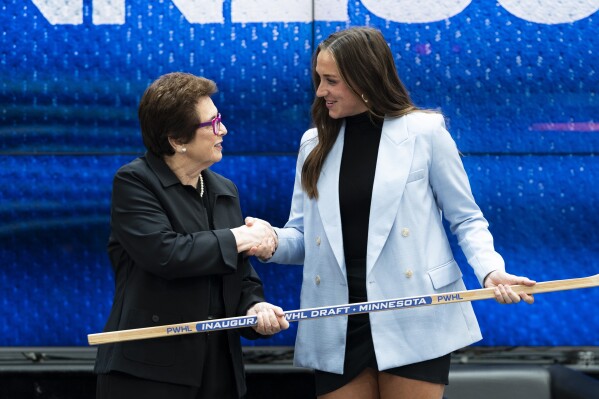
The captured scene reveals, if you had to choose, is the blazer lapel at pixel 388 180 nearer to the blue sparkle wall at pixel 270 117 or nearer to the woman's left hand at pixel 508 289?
the woman's left hand at pixel 508 289

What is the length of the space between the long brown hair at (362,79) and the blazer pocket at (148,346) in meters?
0.71

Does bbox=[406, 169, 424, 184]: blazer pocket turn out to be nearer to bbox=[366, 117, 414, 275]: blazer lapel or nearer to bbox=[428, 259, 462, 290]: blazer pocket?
bbox=[366, 117, 414, 275]: blazer lapel

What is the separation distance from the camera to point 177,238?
9.55 feet

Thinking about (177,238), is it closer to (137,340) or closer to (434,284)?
(137,340)

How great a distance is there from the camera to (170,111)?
→ 3.03 meters

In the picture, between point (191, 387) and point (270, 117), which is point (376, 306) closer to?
point (191, 387)

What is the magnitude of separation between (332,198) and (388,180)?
0.20 metres

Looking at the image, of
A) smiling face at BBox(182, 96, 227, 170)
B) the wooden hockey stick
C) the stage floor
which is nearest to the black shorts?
the wooden hockey stick

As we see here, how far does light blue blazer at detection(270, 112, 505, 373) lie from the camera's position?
3.10m

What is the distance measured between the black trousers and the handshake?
0.29 m

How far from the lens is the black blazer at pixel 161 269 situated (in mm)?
2895

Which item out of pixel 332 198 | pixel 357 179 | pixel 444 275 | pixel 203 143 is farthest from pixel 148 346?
pixel 444 275

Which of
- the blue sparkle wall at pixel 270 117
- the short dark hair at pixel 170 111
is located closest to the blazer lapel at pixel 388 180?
the short dark hair at pixel 170 111

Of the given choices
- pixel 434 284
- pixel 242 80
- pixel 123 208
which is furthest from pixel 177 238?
pixel 242 80
